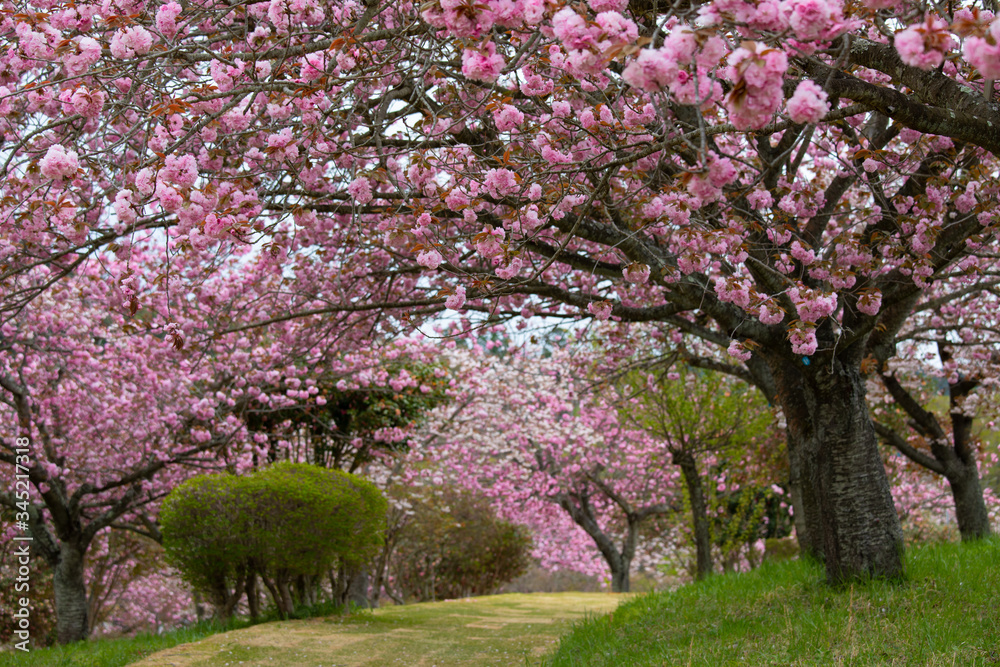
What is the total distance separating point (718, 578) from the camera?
6.74 metres

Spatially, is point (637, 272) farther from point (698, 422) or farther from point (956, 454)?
point (956, 454)

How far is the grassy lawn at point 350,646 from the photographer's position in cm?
588

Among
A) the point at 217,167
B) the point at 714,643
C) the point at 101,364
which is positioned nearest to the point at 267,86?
the point at 217,167

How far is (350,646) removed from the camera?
21.6ft

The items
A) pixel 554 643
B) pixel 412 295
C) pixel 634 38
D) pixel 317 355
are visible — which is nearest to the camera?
pixel 634 38

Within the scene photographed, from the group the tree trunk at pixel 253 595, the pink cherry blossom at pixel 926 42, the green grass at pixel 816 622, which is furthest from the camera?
the tree trunk at pixel 253 595

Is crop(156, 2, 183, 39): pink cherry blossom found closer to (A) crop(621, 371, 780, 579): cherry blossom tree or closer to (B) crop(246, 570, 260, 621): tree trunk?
(B) crop(246, 570, 260, 621): tree trunk

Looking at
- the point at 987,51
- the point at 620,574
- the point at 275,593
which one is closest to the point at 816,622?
the point at 987,51

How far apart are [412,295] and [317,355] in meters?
1.97

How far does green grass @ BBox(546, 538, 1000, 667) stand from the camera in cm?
360

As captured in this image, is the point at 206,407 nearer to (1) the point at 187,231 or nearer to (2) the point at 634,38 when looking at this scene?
(1) the point at 187,231

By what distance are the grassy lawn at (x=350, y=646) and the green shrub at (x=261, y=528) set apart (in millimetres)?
645

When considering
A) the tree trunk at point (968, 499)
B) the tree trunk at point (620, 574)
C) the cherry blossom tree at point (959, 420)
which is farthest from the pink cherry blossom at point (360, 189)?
the tree trunk at point (620, 574)

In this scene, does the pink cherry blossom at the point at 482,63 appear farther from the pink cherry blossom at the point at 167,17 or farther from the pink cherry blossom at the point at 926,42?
the pink cherry blossom at the point at 167,17
